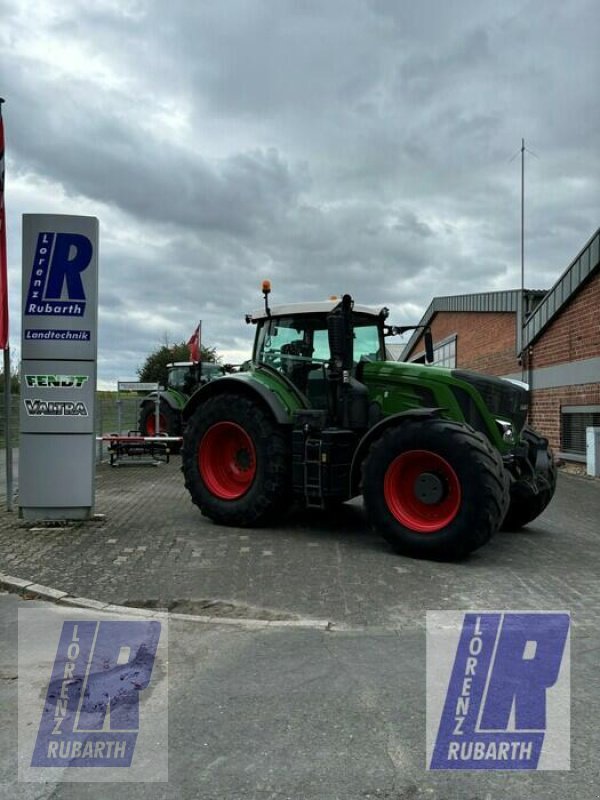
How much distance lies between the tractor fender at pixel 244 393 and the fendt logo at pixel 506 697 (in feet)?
12.0

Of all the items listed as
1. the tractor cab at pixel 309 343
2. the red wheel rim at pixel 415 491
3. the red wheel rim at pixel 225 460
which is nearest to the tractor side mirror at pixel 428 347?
the tractor cab at pixel 309 343

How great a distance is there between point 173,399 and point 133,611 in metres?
15.5

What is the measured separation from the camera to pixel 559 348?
58.2 ft

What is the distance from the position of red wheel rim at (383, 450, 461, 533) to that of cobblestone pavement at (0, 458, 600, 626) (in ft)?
1.35

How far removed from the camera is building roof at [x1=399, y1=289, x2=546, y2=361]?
22875 mm

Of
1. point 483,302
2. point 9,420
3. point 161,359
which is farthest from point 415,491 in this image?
point 161,359

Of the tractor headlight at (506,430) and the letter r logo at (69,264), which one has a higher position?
the letter r logo at (69,264)

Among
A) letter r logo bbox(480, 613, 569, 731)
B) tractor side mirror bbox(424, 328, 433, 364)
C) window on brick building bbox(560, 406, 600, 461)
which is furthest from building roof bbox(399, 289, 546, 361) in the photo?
letter r logo bbox(480, 613, 569, 731)

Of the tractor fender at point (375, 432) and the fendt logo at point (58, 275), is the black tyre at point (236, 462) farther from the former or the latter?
the fendt logo at point (58, 275)

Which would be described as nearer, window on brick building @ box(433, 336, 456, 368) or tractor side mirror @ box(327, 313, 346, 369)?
tractor side mirror @ box(327, 313, 346, 369)

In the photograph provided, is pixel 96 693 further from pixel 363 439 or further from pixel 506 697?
pixel 363 439

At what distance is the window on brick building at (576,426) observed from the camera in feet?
51.7

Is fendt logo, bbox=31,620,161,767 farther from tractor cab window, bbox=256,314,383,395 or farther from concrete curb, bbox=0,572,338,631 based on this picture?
tractor cab window, bbox=256,314,383,395

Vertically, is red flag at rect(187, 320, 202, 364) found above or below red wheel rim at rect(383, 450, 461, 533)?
above
